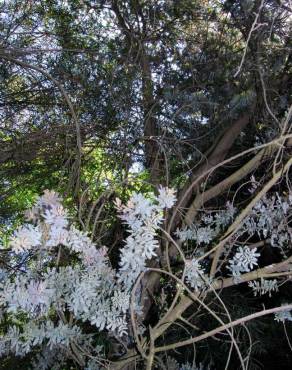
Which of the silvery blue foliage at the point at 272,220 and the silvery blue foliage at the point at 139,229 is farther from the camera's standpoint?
the silvery blue foliage at the point at 272,220

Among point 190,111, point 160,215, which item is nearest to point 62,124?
point 190,111

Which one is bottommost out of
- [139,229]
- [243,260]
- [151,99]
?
[243,260]

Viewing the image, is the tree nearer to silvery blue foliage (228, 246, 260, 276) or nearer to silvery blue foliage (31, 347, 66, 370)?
silvery blue foliage (31, 347, 66, 370)

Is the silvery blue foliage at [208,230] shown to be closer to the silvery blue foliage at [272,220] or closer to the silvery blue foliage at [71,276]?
the silvery blue foliage at [272,220]

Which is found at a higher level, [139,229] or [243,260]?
[139,229]

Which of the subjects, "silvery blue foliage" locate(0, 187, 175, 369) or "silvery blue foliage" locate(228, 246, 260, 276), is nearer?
"silvery blue foliage" locate(0, 187, 175, 369)

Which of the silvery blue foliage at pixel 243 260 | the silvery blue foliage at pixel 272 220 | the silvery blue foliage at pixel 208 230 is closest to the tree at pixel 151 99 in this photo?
the silvery blue foliage at pixel 208 230

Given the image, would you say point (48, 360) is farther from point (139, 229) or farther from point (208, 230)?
point (139, 229)

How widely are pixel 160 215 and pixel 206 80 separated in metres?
1.66

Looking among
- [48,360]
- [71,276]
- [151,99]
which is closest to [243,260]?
[71,276]

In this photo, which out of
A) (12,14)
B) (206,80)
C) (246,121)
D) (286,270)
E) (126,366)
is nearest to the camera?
(286,270)

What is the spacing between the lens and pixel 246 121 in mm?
2352

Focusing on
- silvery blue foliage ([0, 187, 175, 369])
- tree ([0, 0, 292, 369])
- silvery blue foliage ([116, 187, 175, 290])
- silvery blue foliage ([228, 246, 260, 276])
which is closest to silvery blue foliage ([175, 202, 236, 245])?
tree ([0, 0, 292, 369])

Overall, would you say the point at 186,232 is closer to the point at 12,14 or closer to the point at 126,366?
the point at 126,366
